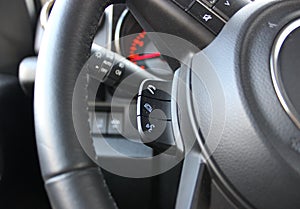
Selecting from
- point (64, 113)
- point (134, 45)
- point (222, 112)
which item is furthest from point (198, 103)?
point (134, 45)

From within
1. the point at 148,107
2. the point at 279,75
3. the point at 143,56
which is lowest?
the point at 143,56

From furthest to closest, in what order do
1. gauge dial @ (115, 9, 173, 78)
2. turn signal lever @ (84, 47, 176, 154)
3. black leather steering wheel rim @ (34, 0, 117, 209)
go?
1. gauge dial @ (115, 9, 173, 78)
2. turn signal lever @ (84, 47, 176, 154)
3. black leather steering wheel rim @ (34, 0, 117, 209)

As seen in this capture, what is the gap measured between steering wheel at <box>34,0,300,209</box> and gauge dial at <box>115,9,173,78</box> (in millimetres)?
353

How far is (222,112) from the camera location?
540 mm

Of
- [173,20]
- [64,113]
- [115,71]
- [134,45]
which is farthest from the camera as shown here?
[134,45]

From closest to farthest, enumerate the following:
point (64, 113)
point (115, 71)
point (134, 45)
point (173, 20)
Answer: point (64, 113) → point (173, 20) → point (115, 71) → point (134, 45)

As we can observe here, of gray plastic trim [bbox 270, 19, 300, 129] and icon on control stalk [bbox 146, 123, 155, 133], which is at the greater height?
gray plastic trim [bbox 270, 19, 300, 129]

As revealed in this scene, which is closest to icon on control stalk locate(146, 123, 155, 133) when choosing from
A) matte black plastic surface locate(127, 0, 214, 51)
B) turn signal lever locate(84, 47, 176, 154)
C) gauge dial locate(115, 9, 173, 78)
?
turn signal lever locate(84, 47, 176, 154)

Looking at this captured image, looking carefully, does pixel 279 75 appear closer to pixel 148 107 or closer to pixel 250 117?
pixel 250 117

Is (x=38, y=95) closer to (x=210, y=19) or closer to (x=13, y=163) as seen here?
(x=210, y=19)

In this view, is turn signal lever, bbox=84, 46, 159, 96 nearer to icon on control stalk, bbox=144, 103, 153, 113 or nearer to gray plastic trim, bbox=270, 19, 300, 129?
icon on control stalk, bbox=144, 103, 153, 113

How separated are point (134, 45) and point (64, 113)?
0.49m

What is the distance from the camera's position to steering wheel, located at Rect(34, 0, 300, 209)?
49cm

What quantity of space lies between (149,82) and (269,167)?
7.5 inches
